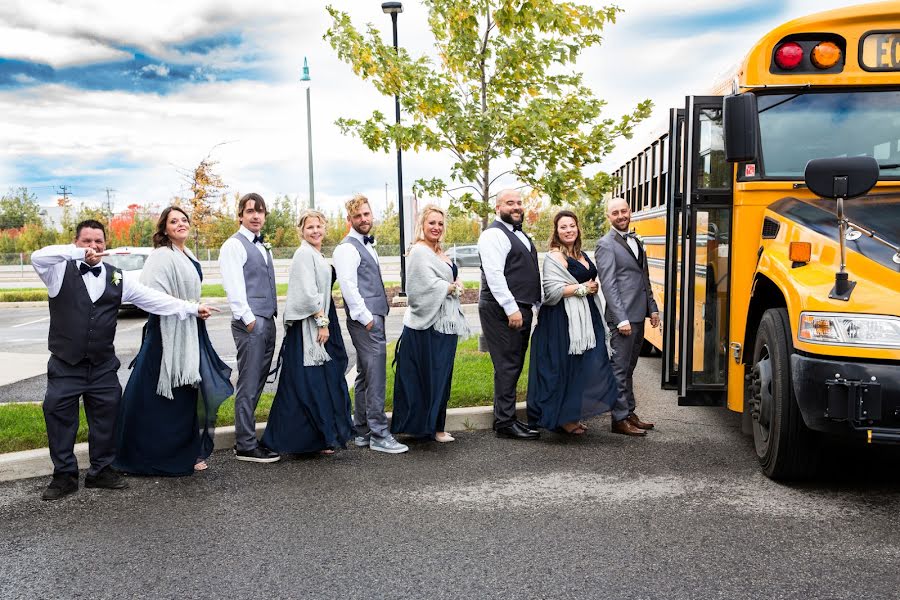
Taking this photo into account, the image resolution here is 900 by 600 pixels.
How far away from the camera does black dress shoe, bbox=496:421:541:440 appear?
610 centimetres

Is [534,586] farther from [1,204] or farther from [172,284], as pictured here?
[1,204]

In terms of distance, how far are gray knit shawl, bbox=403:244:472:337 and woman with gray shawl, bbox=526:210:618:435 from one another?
664 mm

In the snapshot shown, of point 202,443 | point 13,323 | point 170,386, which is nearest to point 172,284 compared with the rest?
point 170,386

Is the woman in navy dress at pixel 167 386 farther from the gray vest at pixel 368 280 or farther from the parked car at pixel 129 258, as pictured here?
the parked car at pixel 129 258

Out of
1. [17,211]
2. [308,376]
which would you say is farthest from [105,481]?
[17,211]

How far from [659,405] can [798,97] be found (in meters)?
3.08

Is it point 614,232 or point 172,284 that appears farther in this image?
point 614,232

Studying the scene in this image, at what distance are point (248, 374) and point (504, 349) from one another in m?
1.82

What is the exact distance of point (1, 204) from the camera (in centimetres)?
6275

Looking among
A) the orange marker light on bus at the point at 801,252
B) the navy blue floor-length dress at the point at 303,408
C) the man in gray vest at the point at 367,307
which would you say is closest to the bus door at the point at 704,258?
the orange marker light on bus at the point at 801,252

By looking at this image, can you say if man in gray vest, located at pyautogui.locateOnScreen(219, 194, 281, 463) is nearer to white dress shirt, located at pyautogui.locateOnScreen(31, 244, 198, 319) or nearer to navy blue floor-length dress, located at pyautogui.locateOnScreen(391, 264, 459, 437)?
white dress shirt, located at pyautogui.locateOnScreen(31, 244, 198, 319)

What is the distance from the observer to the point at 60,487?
4.78 meters

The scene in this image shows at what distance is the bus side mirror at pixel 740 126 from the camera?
482 cm

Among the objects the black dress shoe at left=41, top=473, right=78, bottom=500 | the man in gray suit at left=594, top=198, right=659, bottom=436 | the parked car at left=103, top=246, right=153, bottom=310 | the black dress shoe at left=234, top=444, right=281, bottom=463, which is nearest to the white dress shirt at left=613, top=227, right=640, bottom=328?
the man in gray suit at left=594, top=198, right=659, bottom=436
